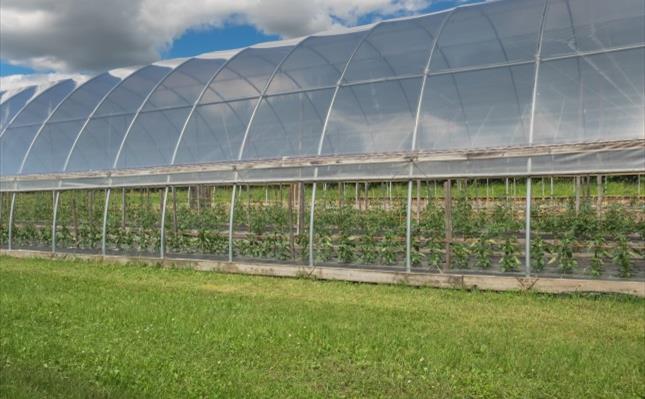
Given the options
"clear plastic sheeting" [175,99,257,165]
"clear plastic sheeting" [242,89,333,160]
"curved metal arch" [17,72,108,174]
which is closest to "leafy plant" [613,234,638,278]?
"clear plastic sheeting" [242,89,333,160]

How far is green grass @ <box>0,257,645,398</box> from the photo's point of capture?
5.09 m

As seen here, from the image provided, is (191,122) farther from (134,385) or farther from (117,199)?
(134,385)

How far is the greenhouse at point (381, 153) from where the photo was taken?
9.88 m

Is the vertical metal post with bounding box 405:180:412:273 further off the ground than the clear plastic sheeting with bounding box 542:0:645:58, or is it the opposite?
the clear plastic sheeting with bounding box 542:0:645:58

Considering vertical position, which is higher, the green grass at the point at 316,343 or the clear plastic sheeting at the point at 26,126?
the clear plastic sheeting at the point at 26,126

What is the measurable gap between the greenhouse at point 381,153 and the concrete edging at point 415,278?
252 mm

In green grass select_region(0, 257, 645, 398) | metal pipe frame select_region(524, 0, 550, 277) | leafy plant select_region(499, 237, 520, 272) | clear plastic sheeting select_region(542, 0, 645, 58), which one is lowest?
green grass select_region(0, 257, 645, 398)

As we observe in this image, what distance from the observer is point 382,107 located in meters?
12.0

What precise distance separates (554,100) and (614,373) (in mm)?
5936

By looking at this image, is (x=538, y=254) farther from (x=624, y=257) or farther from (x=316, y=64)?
(x=316, y=64)

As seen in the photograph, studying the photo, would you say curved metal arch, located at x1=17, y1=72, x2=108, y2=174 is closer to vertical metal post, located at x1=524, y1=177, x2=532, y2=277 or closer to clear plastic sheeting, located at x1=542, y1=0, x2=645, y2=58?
clear plastic sheeting, located at x1=542, y1=0, x2=645, y2=58

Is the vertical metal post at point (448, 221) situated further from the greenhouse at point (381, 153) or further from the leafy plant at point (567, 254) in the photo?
the leafy plant at point (567, 254)

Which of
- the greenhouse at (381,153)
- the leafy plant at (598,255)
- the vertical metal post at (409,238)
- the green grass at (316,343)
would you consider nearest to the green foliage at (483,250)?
the greenhouse at (381,153)

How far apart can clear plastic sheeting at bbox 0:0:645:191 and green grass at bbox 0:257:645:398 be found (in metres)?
2.52
